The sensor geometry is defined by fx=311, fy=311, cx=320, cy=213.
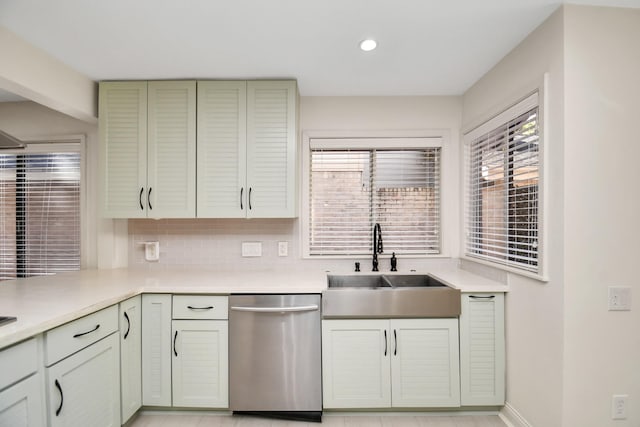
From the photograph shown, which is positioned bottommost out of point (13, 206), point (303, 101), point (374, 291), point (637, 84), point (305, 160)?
point (374, 291)

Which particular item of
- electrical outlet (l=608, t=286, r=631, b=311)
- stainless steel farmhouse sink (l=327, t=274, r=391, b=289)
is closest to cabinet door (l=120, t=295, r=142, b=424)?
stainless steel farmhouse sink (l=327, t=274, r=391, b=289)

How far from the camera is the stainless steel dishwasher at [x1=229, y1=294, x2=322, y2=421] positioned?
2.03 m

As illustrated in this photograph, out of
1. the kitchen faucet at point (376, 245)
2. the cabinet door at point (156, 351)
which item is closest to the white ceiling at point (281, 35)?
the kitchen faucet at point (376, 245)

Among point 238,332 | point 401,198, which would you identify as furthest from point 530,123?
point 238,332

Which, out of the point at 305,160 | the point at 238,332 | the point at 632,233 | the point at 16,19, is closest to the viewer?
the point at 632,233

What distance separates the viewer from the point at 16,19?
5.48ft

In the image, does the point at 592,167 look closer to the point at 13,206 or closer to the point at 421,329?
the point at 421,329

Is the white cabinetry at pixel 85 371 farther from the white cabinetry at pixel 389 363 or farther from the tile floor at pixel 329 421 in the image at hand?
the white cabinetry at pixel 389 363

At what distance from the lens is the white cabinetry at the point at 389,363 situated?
6.74ft

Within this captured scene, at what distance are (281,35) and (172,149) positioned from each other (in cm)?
119

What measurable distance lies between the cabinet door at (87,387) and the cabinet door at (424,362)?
1688 mm

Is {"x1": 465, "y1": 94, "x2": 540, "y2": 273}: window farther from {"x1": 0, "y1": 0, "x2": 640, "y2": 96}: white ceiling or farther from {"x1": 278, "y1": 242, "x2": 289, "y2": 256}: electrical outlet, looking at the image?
{"x1": 278, "y1": 242, "x2": 289, "y2": 256}: electrical outlet

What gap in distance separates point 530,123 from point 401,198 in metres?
1.16

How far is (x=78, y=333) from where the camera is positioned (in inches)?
60.5
